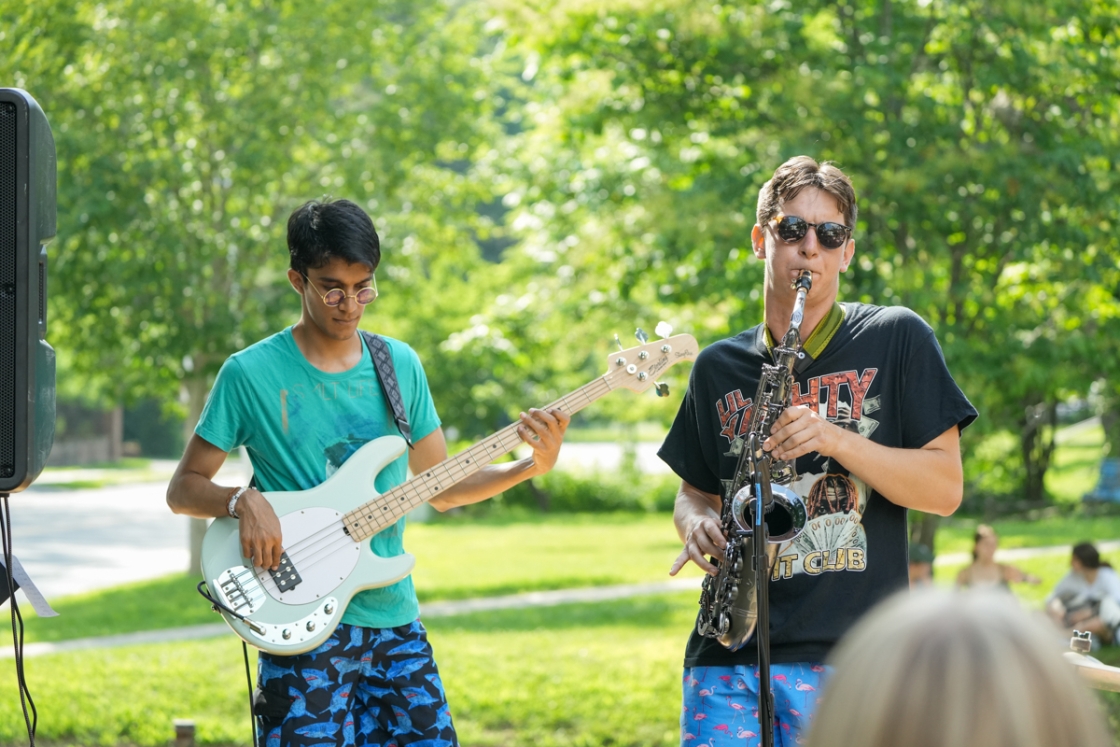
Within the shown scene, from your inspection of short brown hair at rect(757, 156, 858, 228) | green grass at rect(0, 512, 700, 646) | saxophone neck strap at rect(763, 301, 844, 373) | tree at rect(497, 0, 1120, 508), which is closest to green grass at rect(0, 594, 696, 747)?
green grass at rect(0, 512, 700, 646)

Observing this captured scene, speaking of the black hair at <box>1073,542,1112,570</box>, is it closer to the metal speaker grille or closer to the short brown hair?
the short brown hair

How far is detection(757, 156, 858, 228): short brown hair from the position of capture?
9.43 ft

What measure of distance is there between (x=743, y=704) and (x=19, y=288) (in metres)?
2.04

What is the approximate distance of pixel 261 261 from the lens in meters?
13.2

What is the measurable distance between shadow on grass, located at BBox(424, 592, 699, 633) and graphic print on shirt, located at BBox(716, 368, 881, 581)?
8482 millimetres

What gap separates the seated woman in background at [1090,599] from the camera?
8.84 metres

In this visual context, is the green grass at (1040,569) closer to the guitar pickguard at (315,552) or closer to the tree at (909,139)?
the tree at (909,139)

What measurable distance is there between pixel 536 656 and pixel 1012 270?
4559 millimetres

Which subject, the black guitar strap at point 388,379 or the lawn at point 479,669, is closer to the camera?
the black guitar strap at point 388,379

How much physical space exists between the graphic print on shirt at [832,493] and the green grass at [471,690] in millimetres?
4361

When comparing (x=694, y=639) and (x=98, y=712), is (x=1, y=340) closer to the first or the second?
(x=694, y=639)

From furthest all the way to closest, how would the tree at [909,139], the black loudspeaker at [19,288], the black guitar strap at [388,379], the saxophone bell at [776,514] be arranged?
the tree at [909,139]
the black guitar strap at [388,379]
the black loudspeaker at [19,288]
the saxophone bell at [776,514]

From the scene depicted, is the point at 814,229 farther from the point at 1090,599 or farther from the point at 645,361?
the point at 1090,599

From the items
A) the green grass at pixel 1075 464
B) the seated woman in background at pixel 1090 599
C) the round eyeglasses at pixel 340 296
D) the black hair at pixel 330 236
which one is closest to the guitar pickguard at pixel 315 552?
the round eyeglasses at pixel 340 296
